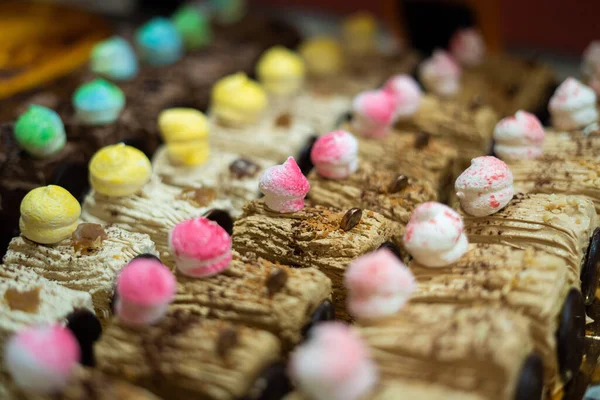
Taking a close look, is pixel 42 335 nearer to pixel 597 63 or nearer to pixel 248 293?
pixel 248 293

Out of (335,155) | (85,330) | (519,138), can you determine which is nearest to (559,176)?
(519,138)

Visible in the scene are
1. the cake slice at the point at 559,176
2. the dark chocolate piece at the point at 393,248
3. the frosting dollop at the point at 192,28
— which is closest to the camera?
the dark chocolate piece at the point at 393,248

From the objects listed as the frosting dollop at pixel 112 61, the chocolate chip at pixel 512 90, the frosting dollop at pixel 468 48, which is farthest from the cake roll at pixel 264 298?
the frosting dollop at pixel 468 48

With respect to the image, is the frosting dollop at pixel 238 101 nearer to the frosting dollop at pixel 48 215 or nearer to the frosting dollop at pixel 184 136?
the frosting dollop at pixel 184 136

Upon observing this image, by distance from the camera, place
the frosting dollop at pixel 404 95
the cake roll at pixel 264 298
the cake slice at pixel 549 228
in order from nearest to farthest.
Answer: the cake roll at pixel 264 298 → the cake slice at pixel 549 228 → the frosting dollop at pixel 404 95

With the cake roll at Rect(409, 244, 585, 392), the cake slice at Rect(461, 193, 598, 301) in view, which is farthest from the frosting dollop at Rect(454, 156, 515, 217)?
the cake roll at Rect(409, 244, 585, 392)

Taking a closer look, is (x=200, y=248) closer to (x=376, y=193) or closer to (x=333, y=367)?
(x=333, y=367)
